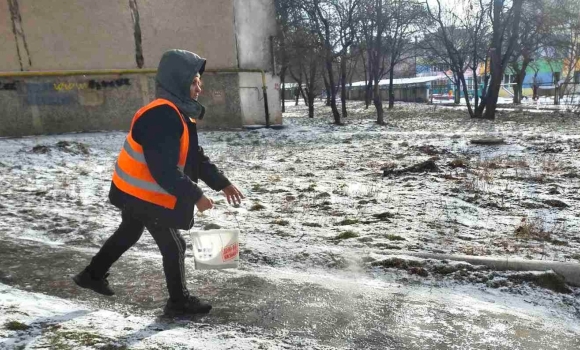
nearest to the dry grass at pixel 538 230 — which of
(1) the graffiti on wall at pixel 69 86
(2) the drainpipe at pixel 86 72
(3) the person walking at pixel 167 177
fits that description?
(3) the person walking at pixel 167 177

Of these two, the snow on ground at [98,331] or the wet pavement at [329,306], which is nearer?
the snow on ground at [98,331]

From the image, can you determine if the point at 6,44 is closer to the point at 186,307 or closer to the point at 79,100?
the point at 79,100

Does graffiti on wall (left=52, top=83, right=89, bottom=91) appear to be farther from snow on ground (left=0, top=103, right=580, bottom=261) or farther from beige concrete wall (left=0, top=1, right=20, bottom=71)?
snow on ground (left=0, top=103, right=580, bottom=261)

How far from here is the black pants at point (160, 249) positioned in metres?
2.56

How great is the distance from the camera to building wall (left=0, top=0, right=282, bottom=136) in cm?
1455

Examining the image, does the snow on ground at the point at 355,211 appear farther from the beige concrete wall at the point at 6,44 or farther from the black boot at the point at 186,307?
the beige concrete wall at the point at 6,44

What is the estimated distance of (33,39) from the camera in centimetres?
1459

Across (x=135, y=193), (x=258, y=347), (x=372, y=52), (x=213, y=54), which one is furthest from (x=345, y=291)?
(x=372, y=52)

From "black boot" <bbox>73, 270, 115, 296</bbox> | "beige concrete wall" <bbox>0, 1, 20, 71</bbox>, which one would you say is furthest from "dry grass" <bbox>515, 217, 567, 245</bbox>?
"beige concrete wall" <bbox>0, 1, 20, 71</bbox>

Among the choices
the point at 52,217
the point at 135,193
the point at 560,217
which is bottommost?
the point at 560,217

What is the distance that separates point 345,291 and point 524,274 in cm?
141

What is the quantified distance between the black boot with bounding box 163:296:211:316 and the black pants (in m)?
0.04

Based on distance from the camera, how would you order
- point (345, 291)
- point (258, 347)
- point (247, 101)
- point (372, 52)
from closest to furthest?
point (258, 347)
point (345, 291)
point (247, 101)
point (372, 52)

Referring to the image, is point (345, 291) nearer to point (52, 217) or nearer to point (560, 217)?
point (560, 217)
